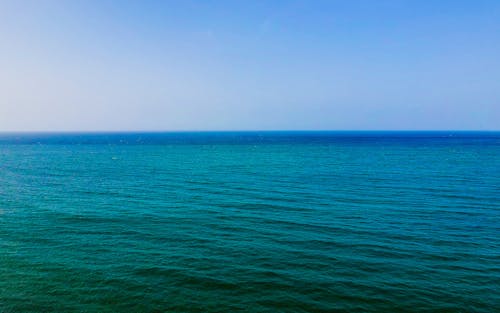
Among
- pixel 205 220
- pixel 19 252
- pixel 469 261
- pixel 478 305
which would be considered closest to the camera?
pixel 478 305

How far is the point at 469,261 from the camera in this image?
2294cm

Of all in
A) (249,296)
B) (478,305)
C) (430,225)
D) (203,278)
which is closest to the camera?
(478,305)

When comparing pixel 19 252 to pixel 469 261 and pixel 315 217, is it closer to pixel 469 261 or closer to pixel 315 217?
pixel 315 217

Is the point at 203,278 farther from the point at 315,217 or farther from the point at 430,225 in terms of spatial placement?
the point at 430,225

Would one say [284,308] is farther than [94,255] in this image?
No

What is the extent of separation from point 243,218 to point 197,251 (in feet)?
31.0

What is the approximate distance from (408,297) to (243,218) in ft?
60.7

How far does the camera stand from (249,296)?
18.9 m

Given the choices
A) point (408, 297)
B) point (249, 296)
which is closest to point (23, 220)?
point (249, 296)

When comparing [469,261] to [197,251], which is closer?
[469,261]

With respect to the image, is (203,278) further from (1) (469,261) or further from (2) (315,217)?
(1) (469,261)

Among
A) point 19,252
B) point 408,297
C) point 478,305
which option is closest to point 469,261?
point 478,305

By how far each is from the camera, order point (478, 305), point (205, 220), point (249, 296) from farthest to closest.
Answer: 1. point (205, 220)
2. point (249, 296)
3. point (478, 305)

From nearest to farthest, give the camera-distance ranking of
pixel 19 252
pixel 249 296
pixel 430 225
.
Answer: pixel 249 296
pixel 19 252
pixel 430 225
